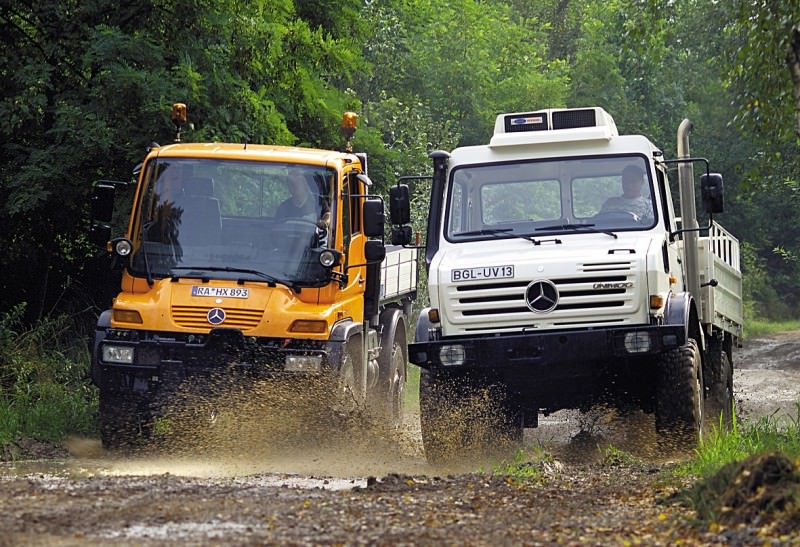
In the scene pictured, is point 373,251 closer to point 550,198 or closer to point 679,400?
point 550,198

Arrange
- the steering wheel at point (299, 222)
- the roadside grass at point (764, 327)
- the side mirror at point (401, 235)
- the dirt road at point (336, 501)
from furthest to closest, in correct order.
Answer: the roadside grass at point (764, 327), the steering wheel at point (299, 222), the side mirror at point (401, 235), the dirt road at point (336, 501)

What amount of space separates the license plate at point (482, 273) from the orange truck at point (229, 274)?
3.90 feet

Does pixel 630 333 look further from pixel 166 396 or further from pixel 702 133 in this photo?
pixel 702 133

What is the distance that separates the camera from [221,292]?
11.6 meters

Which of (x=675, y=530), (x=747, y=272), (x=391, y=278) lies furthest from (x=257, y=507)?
(x=747, y=272)

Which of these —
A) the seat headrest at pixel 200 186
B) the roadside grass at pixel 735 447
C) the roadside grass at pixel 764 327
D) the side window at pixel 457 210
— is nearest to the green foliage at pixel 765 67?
the side window at pixel 457 210

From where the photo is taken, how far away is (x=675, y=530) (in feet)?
23.9

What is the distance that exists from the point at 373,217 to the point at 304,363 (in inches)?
60.0

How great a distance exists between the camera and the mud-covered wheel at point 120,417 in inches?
463

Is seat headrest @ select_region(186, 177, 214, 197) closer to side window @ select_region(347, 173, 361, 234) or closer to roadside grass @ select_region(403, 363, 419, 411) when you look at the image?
side window @ select_region(347, 173, 361, 234)

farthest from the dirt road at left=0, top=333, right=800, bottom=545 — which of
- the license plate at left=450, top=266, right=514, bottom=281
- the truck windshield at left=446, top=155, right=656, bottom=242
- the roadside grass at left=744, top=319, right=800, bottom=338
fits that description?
the roadside grass at left=744, top=319, right=800, bottom=338

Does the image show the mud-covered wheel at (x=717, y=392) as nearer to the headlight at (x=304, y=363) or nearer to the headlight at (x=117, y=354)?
the headlight at (x=304, y=363)

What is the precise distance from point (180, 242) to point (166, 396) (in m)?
1.35

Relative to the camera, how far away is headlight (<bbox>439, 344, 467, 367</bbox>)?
428 inches
